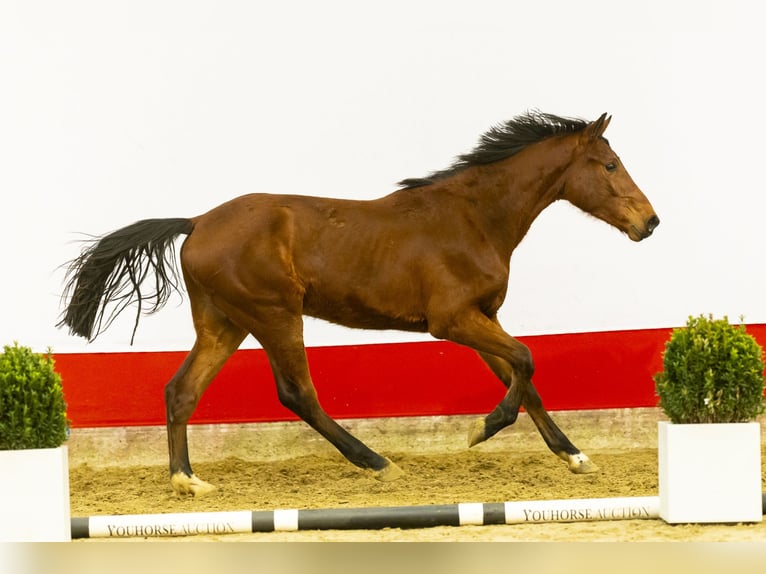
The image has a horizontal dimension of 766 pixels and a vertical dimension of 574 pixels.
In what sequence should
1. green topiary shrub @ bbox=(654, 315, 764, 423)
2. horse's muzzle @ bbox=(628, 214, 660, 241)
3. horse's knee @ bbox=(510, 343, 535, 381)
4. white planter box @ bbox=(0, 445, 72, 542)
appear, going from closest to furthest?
1. white planter box @ bbox=(0, 445, 72, 542)
2. green topiary shrub @ bbox=(654, 315, 764, 423)
3. horse's knee @ bbox=(510, 343, 535, 381)
4. horse's muzzle @ bbox=(628, 214, 660, 241)

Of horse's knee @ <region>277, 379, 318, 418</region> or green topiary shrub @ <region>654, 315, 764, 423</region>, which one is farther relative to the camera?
horse's knee @ <region>277, 379, 318, 418</region>

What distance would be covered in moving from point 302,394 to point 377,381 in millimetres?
965

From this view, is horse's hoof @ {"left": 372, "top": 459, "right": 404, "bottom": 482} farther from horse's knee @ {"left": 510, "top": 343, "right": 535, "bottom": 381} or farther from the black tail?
the black tail

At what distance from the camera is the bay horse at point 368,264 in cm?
470

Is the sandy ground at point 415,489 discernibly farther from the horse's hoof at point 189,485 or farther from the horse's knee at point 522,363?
the horse's knee at point 522,363

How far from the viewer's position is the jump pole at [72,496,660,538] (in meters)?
3.80

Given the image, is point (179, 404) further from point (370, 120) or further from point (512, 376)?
point (370, 120)

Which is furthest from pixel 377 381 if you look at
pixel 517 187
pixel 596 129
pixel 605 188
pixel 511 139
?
pixel 596 129

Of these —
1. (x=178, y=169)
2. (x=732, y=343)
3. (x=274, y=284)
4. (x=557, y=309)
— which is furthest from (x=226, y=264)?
(x=732, y=343)

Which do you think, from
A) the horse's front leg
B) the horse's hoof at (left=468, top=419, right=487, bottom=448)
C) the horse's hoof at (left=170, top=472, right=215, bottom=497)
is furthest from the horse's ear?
the horse's hoof at (left=170, top=472, right=215, bottom=497)

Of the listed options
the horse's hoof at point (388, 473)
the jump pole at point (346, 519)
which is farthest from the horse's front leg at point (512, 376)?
the jump pole at point (346, 519)

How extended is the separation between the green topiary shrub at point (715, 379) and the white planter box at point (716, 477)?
0.26 ft

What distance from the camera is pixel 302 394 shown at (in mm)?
4762

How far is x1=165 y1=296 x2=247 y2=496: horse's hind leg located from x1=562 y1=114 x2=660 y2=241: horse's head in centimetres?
199
